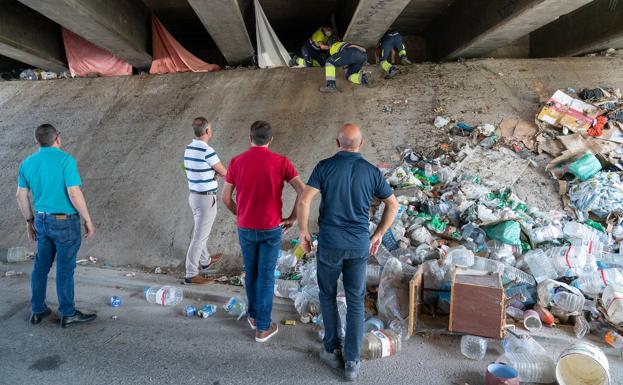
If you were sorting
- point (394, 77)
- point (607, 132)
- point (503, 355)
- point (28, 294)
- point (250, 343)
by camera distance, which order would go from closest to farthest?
point (503, 355), point (250, 343), point (28, 294), point (607, 132), point (394, 77)

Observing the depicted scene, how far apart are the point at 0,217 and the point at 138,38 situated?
368cm

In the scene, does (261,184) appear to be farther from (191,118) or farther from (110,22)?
(110,22)

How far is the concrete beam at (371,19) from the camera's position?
5.59 metres

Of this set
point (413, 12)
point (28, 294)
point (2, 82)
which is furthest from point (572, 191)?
point (2, 82)

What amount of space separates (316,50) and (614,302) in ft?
20.9

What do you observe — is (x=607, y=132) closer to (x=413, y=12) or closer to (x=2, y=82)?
(x=413, y=12)

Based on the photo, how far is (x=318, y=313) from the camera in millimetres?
3512

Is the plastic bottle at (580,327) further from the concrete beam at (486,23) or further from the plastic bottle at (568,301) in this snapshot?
the concrete beam at (486,23)

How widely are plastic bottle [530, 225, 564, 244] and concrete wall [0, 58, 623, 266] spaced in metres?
0.98

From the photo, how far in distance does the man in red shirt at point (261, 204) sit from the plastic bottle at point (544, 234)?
2.75 meters

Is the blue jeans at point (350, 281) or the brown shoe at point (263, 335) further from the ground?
the blue jeans at point (350, 281)

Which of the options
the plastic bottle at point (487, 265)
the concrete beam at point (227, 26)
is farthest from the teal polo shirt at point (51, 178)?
the plastic bottle at point (487, 265)

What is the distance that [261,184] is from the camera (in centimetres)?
291

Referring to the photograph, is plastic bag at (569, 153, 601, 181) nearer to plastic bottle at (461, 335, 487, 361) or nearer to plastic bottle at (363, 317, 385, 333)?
plastic bottle at (461, 335, 487, 361)
